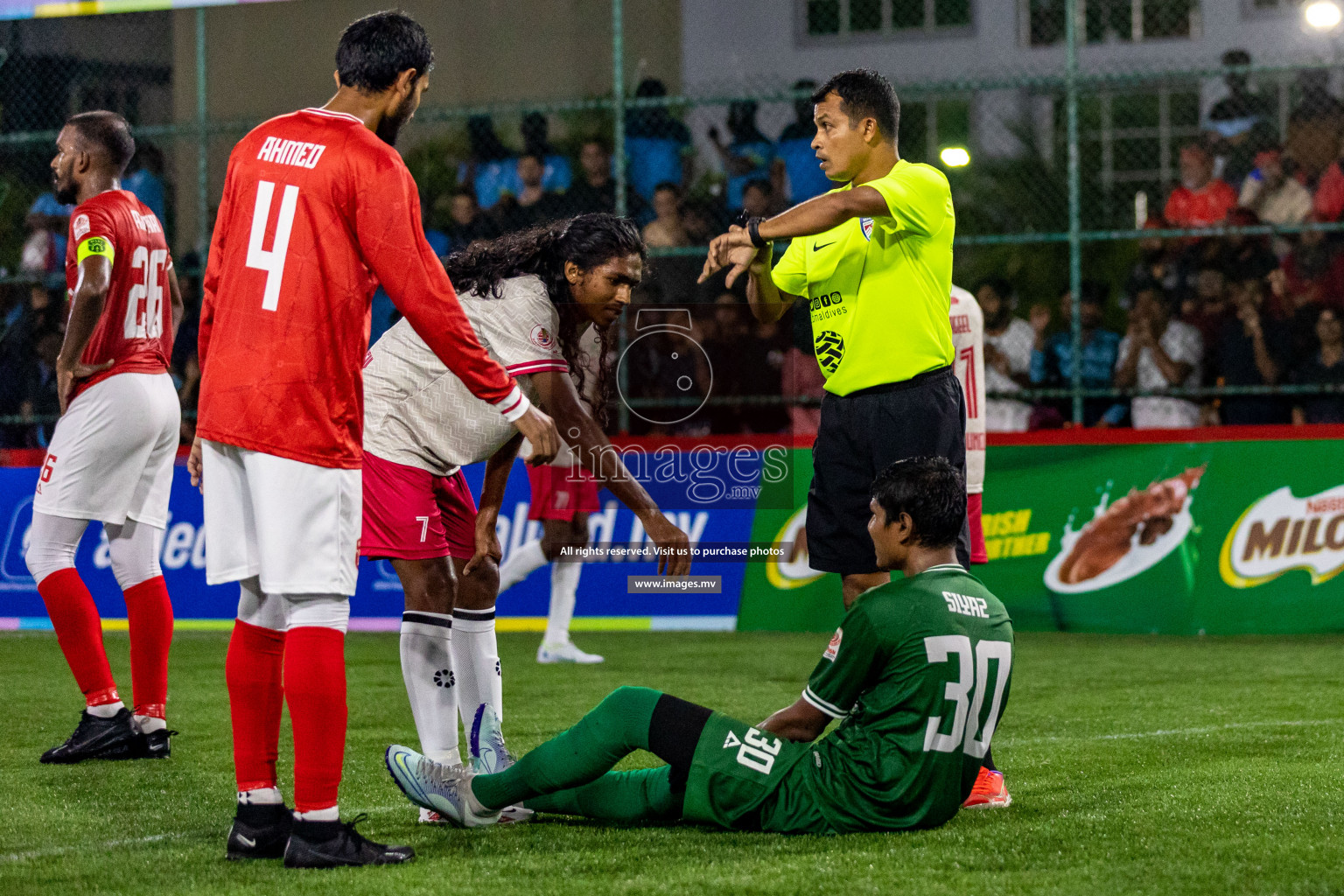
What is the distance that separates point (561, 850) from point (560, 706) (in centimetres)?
285

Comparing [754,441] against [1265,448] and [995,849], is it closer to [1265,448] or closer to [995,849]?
[1265,448]

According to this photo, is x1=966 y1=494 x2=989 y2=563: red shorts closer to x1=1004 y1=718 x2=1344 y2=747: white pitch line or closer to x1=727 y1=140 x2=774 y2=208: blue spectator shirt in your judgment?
x1=1004 y1=718 x2=1344 y2=747: white pitch line

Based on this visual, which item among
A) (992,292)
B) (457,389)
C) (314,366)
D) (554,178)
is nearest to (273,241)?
(314,366)

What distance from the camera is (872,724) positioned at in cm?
396

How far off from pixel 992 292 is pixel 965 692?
26.4ft

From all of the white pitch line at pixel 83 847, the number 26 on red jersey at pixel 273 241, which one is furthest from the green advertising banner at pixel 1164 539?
the number 26 on red jersey at pixel 273 241

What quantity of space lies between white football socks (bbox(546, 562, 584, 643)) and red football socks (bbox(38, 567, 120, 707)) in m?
3.29

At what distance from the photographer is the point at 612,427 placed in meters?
11.5

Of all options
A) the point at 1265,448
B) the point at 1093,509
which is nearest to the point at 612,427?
the point at 1093,509

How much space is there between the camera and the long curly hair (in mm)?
4527

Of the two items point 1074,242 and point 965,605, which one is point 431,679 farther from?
point 1074,242

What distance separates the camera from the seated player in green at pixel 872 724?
3902 mm

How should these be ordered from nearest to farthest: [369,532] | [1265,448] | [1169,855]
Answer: [1169,855] < [369,532] < [1265,448]

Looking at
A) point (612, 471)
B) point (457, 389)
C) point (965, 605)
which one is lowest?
point (965, 605)
